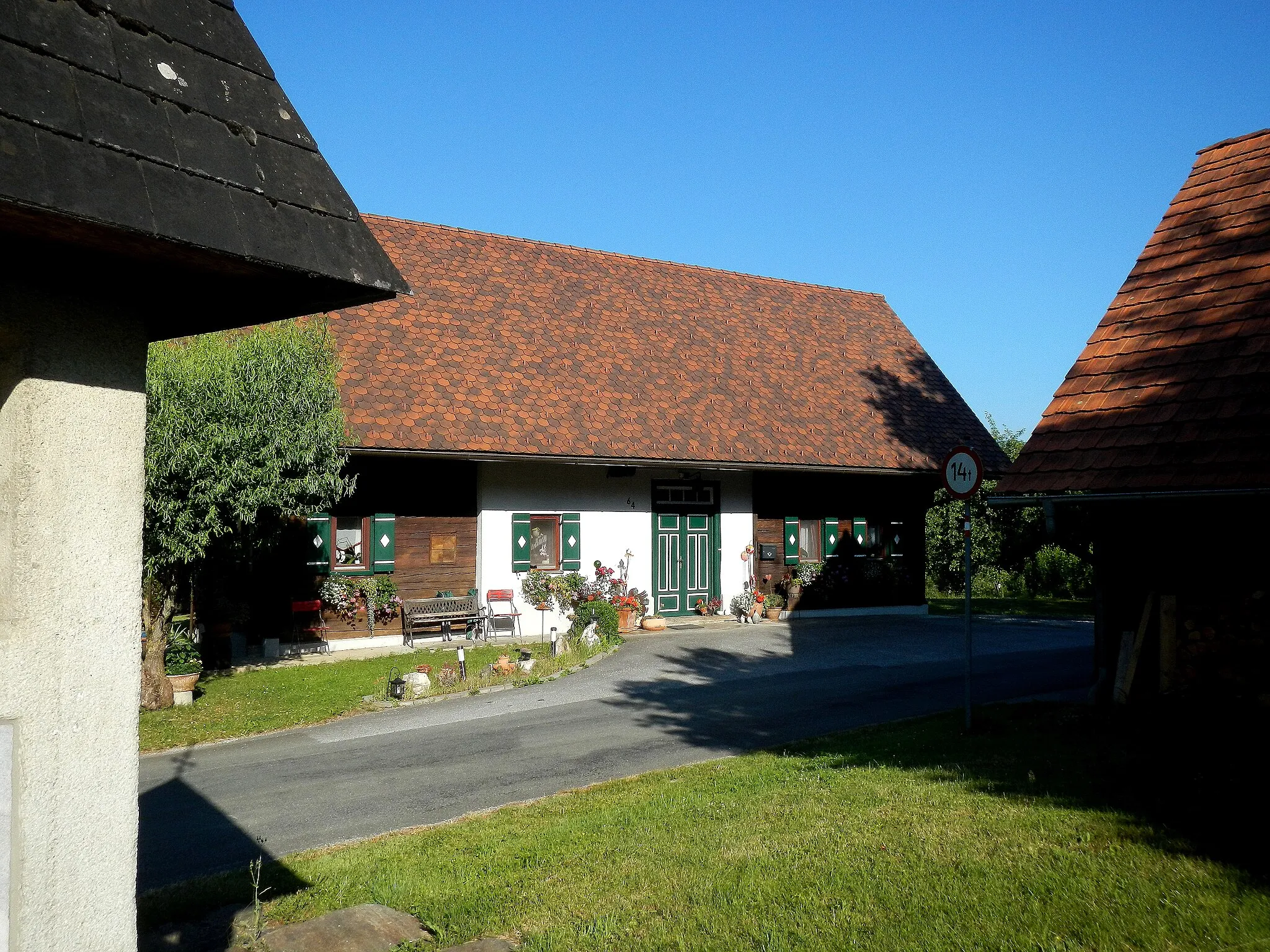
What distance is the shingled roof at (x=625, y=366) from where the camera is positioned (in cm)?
1834

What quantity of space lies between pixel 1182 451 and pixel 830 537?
14.1m

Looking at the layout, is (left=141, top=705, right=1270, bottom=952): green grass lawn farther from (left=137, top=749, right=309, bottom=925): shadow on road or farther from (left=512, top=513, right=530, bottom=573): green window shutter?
(left=512, top=513, right=530, bottom=573): green window shutter

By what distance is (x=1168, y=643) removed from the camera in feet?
30.1

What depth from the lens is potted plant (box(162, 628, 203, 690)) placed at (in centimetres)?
1282

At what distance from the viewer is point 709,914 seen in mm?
4992

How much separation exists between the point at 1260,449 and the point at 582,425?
1254cm

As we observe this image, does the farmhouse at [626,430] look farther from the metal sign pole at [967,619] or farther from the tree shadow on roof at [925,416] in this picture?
the metal sign pole at [967,619]

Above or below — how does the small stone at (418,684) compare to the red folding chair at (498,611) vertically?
below

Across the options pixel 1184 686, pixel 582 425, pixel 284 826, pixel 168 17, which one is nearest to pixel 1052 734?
pixel 1184 686

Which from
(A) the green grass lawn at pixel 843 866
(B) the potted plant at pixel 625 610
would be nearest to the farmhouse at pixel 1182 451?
(A) the green grass lawn at pixel 843 866

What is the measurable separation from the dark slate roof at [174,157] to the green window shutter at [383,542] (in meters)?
14.3

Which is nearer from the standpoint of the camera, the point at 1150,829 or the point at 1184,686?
the point at 1150,829

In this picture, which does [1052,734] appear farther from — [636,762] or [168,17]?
[168,17]

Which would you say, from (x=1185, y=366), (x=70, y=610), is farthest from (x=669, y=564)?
(x=70, y=610)
